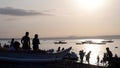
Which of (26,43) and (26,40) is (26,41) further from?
(26,43)

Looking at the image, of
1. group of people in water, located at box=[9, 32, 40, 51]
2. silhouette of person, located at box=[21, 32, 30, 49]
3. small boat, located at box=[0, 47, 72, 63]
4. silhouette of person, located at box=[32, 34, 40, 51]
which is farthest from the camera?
silhouette of person, located at box=[32, 34, 40, 51]

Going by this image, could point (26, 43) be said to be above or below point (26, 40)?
below

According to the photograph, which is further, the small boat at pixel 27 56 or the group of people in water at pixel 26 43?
the group of people in water at pixel 26 43

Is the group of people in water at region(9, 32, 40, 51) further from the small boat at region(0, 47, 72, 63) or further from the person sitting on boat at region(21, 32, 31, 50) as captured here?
the small boat at region(0, 47, 72, 63)

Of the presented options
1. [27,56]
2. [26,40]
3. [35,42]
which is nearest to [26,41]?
[26,40]

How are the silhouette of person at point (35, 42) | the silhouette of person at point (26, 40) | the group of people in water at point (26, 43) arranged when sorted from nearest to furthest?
1. the group of people in water at point (26, 43)
2. the silhouette of person at point (26, 40)
3. the silhouette of person at point (35, 42)

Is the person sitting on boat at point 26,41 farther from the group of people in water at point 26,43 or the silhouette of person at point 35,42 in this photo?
the silhouette of person at point 35,42

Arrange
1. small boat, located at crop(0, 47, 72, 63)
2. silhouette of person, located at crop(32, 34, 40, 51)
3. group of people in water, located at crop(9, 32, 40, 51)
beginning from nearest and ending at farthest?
small boat, located at crop(0, 47, 72, 63) < group of people in water, located at crop(9, 32, 40, 51) < silhouette of person, located at crop(32, 34, 40, 51)

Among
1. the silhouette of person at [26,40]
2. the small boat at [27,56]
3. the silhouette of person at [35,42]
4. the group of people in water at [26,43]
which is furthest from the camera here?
the silhouette of person at [35,42]

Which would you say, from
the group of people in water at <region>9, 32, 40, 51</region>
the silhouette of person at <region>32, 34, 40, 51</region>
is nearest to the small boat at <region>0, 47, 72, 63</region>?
the group of people in water at <region>9, 32, 40, 51</region>

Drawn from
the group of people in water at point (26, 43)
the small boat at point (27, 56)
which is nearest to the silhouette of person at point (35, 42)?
the group of people in water at point (26, 43)

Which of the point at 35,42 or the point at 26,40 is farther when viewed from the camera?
the point at 35,42

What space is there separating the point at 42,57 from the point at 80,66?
3487 mm

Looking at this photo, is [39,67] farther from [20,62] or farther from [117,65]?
[117,65]
